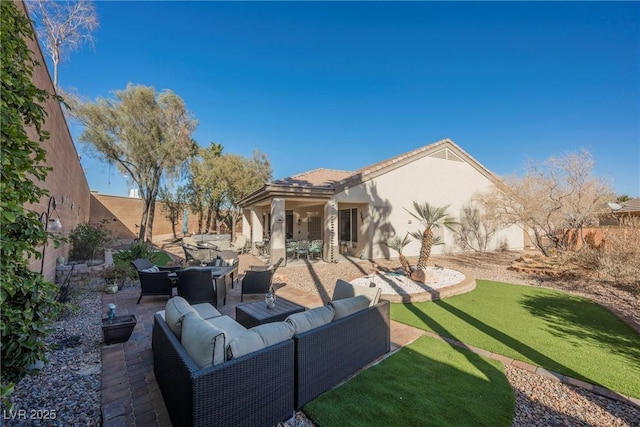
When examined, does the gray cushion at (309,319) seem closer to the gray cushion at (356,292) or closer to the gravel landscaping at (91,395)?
the gravel landscaping at (91,395)

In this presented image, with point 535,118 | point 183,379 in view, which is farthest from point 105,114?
point 535,118

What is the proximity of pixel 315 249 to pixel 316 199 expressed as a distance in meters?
2.61

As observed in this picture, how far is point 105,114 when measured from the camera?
685 inches

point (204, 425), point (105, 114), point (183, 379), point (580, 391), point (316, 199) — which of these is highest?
point (105, 114)

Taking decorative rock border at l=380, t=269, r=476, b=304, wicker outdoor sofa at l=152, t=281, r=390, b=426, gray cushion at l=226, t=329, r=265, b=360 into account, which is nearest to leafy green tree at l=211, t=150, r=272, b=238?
decorative rock border at l=380, t=269, r=476, b=304

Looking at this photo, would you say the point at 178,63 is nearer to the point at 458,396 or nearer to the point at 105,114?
the point at 105,114

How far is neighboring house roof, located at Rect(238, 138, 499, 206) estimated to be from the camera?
12.2 metres

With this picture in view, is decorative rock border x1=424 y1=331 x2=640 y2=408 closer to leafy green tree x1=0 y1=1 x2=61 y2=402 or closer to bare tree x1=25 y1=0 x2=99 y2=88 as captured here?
leafy green tree x1=0 y1=1 x2=61 y2=402

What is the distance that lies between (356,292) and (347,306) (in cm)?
106

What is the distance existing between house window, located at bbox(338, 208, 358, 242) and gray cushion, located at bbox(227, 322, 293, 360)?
41.2ft

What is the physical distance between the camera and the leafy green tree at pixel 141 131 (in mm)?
17359

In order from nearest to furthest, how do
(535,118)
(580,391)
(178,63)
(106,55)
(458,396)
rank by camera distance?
1. (458,396)
2. (580,391)
3. (106,55)
4. (178,63)
5. (535,118)

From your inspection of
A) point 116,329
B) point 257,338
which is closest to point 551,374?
point 257,338

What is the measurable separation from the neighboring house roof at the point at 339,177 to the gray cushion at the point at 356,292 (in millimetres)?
7592
